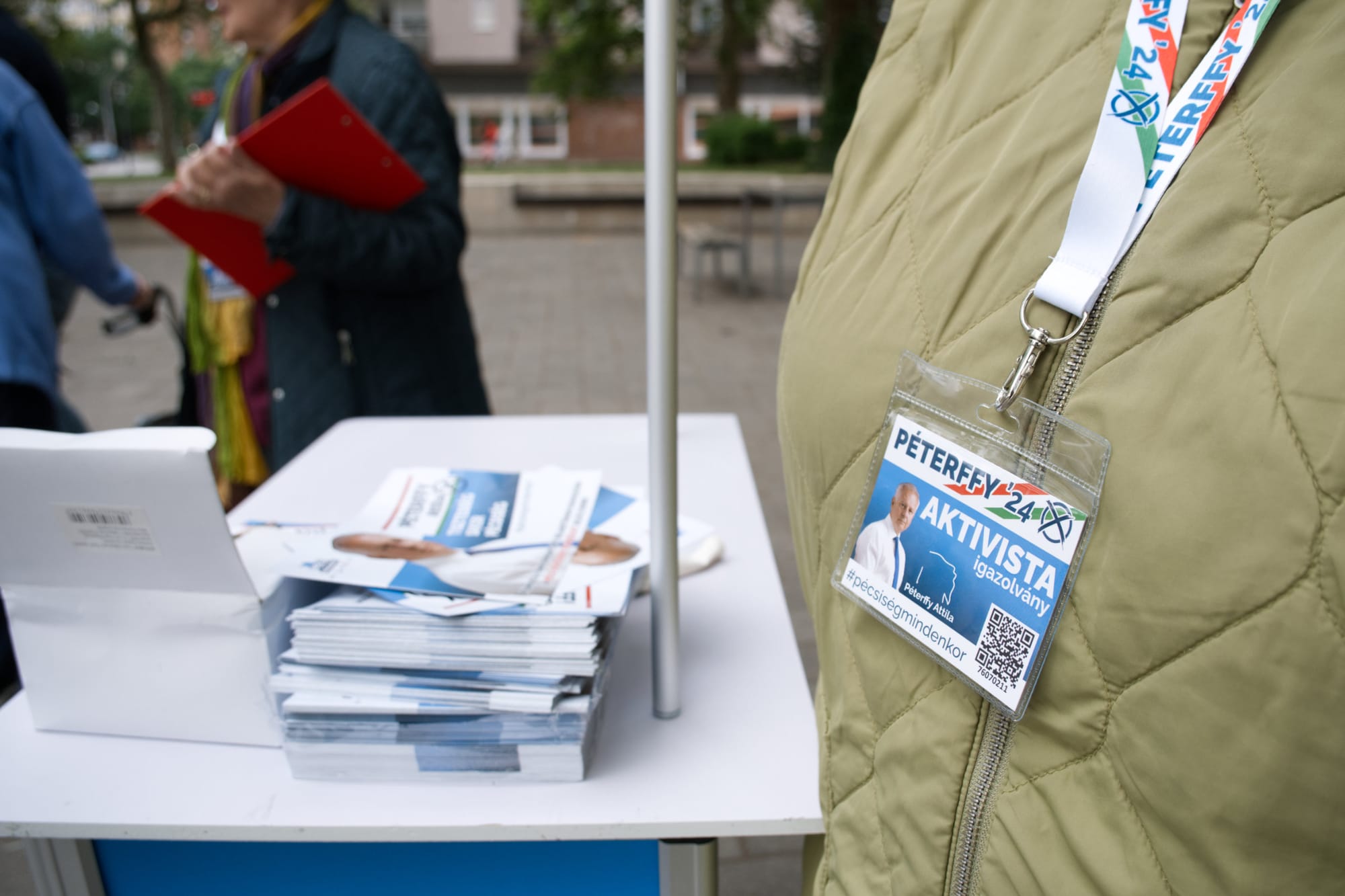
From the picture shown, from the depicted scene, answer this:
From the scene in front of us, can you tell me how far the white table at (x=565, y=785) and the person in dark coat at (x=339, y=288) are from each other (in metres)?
0.88

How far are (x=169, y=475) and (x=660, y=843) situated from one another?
20.4 inches

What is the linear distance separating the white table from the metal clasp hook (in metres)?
0.43

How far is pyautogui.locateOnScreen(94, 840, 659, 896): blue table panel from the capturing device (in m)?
0.90

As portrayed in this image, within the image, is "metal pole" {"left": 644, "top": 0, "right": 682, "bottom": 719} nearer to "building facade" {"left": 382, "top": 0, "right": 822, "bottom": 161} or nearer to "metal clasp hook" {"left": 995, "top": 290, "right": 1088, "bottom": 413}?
"metal clasp hook" {"left": 995, "top": 290, "right": 1088, "bottom": 413}

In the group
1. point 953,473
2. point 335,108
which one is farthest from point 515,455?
point 953,473

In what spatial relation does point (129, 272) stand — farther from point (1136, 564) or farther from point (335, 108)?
point (1136, 564)

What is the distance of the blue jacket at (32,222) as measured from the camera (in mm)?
1844

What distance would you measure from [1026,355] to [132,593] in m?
0.79

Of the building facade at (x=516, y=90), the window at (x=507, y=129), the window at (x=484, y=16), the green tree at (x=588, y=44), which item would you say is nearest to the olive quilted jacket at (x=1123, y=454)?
the green tree at (x=588, y=44)

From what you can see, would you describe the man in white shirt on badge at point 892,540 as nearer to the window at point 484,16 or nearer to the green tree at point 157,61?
the green tree at point 157,61

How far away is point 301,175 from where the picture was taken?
1597mm

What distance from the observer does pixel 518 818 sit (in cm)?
85

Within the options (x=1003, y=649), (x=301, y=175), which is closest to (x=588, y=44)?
(x=301, y=175)

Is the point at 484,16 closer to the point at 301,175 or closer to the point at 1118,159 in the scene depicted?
the point at 301,175
